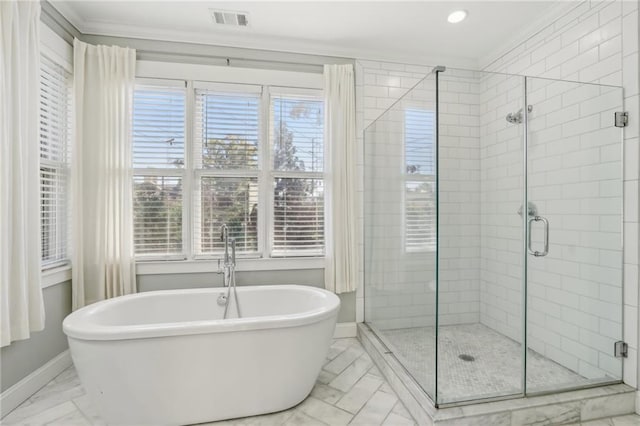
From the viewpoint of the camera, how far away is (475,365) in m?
2.13

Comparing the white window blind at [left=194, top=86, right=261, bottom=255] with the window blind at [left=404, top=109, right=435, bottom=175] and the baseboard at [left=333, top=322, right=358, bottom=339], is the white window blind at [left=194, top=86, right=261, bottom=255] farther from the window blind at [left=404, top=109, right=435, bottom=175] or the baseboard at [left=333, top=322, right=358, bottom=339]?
the window blind at [left=404, top=109, right=435, bottom=175]

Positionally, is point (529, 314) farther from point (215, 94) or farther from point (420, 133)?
point (215, 94)

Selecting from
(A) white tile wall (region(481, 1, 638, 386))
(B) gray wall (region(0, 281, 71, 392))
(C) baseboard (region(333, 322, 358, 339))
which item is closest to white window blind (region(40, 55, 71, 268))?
(B) gray wall (region(0, 281, 71, 392))

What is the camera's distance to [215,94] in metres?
2.81

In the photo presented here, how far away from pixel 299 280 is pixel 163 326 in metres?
1.38

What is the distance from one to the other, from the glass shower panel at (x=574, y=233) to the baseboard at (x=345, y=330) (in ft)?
4.66

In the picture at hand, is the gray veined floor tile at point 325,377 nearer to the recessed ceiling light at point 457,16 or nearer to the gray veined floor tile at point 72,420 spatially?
the gray veined floor tile at point 72,420

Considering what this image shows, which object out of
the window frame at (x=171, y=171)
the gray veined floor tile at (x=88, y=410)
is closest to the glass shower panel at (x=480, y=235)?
the gray veined floor tile at (x=88, y=410)

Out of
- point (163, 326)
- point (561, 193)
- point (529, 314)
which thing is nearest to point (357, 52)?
point (561, 193)

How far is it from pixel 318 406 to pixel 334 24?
2.74 m

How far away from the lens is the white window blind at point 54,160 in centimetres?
231

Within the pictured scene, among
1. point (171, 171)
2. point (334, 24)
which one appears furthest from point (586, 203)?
point (171, 171)

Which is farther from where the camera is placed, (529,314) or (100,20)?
(100,20)

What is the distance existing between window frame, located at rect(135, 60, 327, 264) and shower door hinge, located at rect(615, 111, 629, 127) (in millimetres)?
2002
